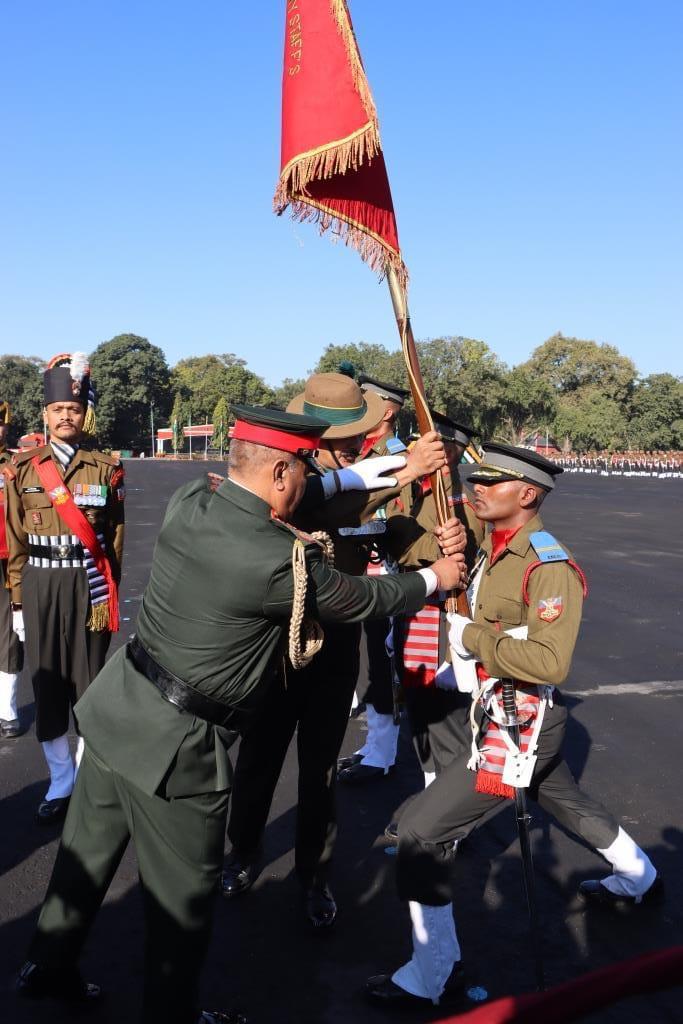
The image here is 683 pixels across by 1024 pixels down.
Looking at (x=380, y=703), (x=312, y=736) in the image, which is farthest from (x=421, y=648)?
(x=380, y=703)

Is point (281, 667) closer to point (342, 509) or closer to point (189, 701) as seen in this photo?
point (342, 509)

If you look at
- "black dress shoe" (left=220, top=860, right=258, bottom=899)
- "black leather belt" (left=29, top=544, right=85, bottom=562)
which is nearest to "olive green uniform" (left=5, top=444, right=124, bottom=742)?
"black leather belt" (left=29, top=544, right=85, bottom=562)

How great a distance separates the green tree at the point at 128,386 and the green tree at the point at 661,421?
49293 millimetres

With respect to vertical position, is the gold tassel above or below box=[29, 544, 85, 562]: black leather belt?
below

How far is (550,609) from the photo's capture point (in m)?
3.30

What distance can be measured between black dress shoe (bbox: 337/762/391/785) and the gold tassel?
1.75 m

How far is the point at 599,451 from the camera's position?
3159 inches

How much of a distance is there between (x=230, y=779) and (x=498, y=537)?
148cm

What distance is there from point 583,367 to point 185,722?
98549mm

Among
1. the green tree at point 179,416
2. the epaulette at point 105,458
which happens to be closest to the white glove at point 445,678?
the epaulette at point 105,458

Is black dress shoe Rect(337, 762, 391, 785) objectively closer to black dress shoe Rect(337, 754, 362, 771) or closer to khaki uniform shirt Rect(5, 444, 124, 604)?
black dress shoe Rect(337, 754, 362, 771)

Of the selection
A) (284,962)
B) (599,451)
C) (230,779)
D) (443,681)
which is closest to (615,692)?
(443,681)

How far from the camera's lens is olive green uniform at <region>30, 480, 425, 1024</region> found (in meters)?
2.83

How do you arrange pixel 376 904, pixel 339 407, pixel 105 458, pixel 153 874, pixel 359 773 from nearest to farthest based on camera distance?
pixel 153 874, pixel 376 904, pixel 339 407, pixel 105 458, pixel 359 773
